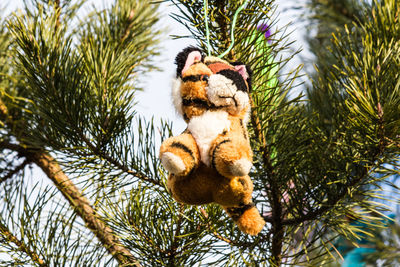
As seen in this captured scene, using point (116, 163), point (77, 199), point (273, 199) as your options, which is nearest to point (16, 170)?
point (77, 199)

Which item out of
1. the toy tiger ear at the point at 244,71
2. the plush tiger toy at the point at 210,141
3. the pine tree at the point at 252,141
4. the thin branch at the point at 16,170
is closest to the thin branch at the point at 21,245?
the pine tree at the point at 252,141

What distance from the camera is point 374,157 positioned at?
0.71 meters

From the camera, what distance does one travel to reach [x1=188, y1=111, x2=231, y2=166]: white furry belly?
562 millimetres

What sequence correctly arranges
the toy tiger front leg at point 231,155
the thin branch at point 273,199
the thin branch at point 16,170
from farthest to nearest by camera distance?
1. the thin branch at point 16,170
2. the thin branch at point 273,199
3. the toy tiger front leg at point 231,155

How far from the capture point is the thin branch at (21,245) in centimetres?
82

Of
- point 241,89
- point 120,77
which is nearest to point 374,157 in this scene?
point 241,89

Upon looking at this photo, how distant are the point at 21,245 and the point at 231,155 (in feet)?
1.62

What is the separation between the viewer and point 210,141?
562 mm

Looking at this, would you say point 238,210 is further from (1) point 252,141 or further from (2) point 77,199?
(2) point 77,199

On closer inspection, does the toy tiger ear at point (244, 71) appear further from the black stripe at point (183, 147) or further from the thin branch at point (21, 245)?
the thin branch at point (21, 245)

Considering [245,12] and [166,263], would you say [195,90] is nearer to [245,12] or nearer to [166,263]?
[245,12]

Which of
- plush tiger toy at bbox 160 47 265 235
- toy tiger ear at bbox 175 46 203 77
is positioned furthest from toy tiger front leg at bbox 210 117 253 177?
toy tiger ear at bbox 175 46 203 77

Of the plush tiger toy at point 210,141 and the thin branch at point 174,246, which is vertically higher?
the plush tiger toy at point 210,141

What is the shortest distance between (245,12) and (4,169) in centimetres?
70
